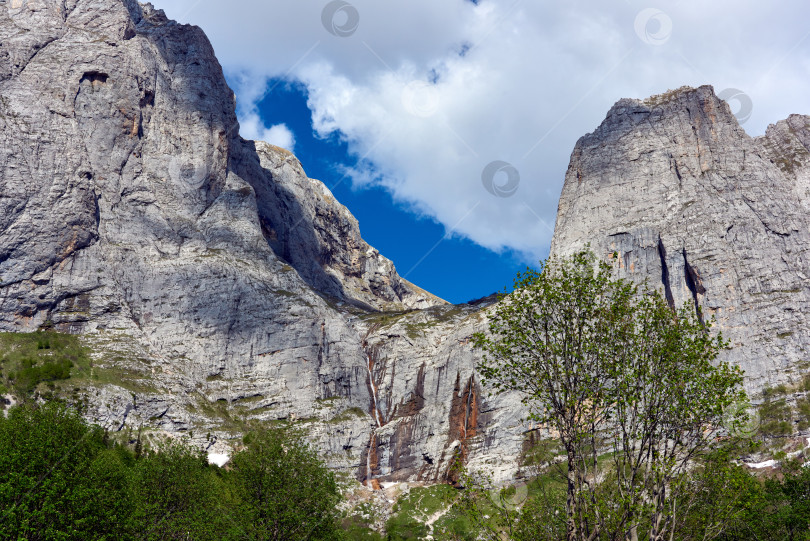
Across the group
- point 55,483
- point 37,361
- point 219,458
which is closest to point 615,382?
point 55,483

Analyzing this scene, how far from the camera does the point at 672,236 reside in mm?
198625

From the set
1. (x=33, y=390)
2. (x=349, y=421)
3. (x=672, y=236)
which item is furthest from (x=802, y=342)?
(x=33, y=390)

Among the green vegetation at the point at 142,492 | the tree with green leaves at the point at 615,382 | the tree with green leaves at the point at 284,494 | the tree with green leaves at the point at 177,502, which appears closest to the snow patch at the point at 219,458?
the green vegetation at the point at 142,492

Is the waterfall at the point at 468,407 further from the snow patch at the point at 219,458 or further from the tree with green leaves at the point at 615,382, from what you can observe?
the tree with green leaves at the point at 615,382

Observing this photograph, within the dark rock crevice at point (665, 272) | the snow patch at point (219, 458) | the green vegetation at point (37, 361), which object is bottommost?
the snow patch at point (219, 458)

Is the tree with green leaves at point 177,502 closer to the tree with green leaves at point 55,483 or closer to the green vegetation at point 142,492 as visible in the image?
the green vegetation at point 142,492

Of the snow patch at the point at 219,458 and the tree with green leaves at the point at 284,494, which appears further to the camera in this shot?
the snow patch at the point at 219,458

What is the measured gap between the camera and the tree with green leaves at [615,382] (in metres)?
38.3

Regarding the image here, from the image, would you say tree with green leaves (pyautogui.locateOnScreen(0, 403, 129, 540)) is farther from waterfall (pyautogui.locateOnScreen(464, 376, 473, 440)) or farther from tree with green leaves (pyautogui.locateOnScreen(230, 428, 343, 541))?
waterfall (pyautogui.locateOnScreen(464, 376, 473, 440))

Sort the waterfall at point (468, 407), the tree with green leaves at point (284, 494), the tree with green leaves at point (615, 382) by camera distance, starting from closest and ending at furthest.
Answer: the tree with green leaves at point (615, 382) → the tree with green leaves at point (284, 494) → the waterfall at point (468, 407)

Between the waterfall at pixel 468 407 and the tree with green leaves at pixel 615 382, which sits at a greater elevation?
the waterfall at pixel 468 407

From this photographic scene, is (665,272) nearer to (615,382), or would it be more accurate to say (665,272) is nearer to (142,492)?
(142,492)

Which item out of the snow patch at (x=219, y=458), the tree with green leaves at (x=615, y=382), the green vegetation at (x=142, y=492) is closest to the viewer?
the tree with green leaves at (x=615, y=382)

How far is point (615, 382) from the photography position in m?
41.0
